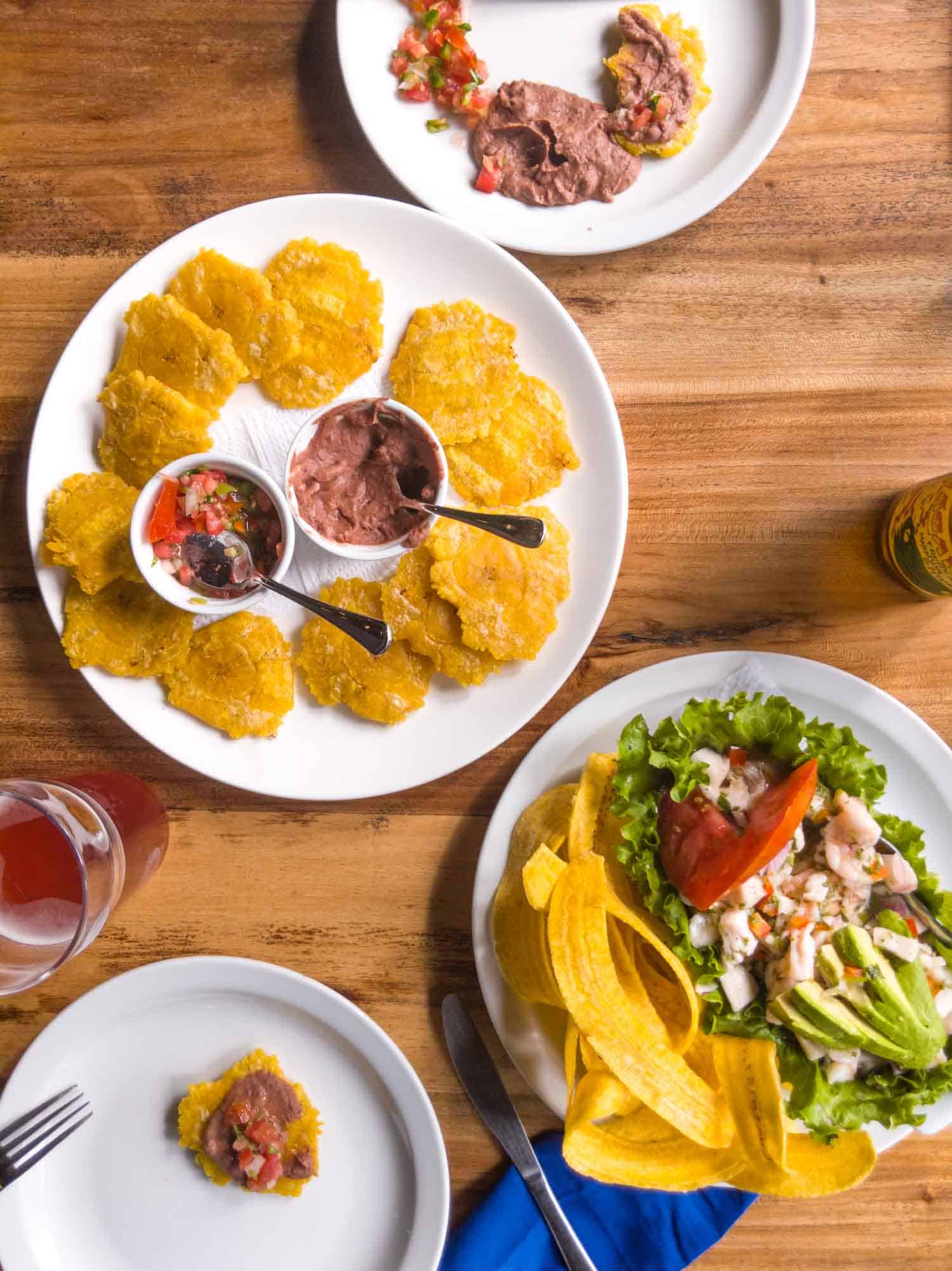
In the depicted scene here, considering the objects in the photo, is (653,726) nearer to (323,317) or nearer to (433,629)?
(433,629)

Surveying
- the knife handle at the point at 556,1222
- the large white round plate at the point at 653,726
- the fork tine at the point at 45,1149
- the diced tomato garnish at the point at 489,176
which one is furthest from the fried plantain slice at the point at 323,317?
the knife handle at the point at 556,1222

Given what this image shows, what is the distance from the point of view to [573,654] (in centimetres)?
216

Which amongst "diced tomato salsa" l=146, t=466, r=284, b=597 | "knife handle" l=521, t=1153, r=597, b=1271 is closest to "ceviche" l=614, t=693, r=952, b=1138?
"knife handle" l=521, t=1153, r=597, b=1271

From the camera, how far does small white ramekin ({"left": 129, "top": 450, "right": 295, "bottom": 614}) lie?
1984 mm

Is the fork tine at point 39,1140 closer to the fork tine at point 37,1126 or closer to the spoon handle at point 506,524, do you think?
the fork tine at point 37,1126

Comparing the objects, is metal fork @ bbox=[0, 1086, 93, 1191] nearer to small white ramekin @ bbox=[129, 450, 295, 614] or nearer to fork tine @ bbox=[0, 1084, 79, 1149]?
fork tine @ bbox=[0, 1084, 79, 1149]

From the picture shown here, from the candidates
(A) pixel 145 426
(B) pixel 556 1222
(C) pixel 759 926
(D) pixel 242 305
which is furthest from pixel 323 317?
(B) pixel 556 1222

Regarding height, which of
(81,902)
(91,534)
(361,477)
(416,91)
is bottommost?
(81,902)

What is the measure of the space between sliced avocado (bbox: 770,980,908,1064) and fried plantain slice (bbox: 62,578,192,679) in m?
1.52

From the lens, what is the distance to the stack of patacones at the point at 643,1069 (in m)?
1.90

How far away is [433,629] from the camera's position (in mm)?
2146

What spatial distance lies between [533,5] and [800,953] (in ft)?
7.52

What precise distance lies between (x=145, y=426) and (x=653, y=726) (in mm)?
1357

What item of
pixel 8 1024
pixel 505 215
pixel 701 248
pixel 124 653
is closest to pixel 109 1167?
pixel 8 1024
